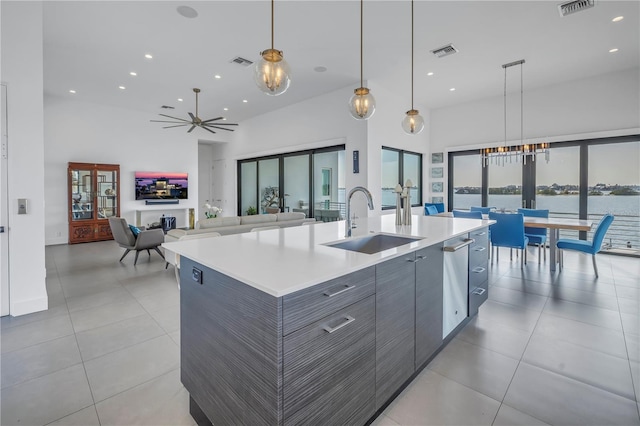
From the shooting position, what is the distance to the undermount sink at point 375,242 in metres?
2.14

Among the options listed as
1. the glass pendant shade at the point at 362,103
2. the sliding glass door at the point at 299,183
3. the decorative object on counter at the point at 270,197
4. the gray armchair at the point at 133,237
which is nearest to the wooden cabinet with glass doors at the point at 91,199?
the gray armchair at the point at 133,237

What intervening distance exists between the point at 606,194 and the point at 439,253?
19.9ft

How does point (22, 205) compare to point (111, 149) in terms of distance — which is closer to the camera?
point (22, 205)

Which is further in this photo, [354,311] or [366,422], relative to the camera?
[366,422]

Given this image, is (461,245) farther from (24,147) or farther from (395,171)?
(395,171)

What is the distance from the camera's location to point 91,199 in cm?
723

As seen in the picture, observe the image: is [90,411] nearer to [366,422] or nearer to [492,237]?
[366,422]

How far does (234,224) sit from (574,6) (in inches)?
201

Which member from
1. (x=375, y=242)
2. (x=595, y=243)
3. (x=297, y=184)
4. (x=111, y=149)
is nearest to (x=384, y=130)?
(x=297, y=184)

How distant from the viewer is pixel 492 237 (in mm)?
4410

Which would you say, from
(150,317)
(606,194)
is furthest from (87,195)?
(606,194)

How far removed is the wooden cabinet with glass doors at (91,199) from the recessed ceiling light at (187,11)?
5341 millimetres

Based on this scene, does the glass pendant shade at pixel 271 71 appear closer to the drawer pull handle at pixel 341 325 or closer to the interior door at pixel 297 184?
the drawer pull handle at pixel 341 325

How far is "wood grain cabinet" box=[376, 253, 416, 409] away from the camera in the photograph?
58.6 inches
